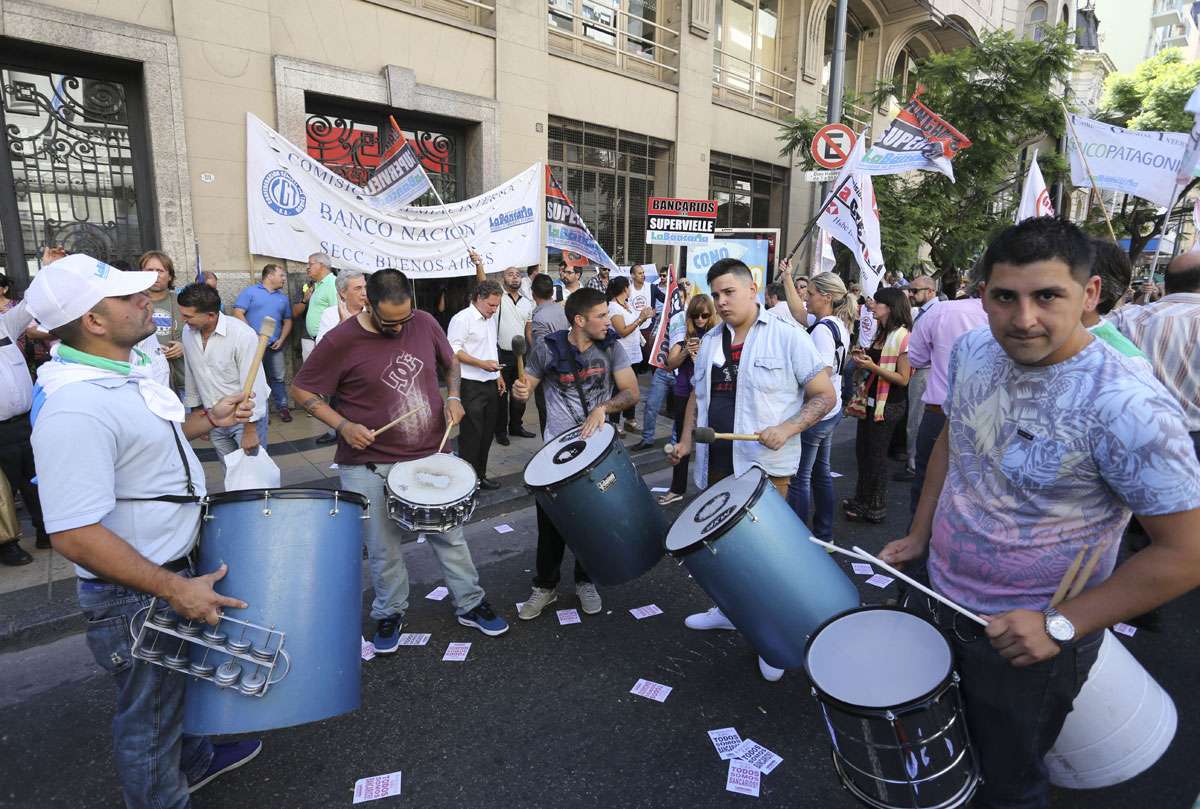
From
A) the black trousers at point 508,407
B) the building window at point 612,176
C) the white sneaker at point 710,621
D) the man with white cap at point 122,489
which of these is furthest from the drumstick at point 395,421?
the building window at point 612,176

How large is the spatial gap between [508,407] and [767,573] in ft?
18.9

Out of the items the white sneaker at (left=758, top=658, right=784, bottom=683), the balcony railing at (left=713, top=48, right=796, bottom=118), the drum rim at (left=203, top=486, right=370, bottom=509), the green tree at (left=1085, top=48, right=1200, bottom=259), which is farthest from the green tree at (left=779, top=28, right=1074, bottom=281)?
the drum rim at (left=203, top=486, right=370, bottom=509)

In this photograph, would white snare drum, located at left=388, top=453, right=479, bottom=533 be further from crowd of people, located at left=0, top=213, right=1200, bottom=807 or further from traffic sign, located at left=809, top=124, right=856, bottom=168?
traffic sign, located at left=809, top=124, right=856, bottom=168

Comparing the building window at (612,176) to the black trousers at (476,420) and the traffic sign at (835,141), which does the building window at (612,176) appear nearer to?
the traffic sign at (835,141)

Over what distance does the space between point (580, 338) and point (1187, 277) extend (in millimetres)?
3798

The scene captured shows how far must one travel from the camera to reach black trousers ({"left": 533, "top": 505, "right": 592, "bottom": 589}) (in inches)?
166

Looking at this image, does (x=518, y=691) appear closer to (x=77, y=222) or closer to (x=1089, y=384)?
(x=1089, y=384)

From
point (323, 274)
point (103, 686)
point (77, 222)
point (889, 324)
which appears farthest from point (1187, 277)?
point (77, 222)

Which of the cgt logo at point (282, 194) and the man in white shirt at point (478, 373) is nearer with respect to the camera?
the man in white shirt at point (478, 373)

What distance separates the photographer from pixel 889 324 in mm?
6062

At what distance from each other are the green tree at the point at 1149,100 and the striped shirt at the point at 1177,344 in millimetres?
21913

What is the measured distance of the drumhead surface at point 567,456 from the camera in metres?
3.47

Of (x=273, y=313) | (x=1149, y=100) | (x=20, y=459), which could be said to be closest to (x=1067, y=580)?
(x=20, y=459)

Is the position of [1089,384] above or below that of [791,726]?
above
